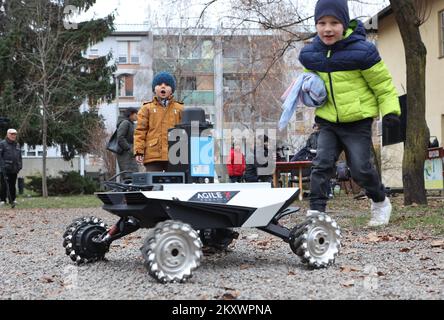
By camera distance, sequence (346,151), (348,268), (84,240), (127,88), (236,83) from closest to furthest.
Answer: (348,268)
(84,240)
(346,151)
(236,83)
(127,88)

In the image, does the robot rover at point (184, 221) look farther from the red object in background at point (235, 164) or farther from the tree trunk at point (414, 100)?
the red object in background at point (235, 164)

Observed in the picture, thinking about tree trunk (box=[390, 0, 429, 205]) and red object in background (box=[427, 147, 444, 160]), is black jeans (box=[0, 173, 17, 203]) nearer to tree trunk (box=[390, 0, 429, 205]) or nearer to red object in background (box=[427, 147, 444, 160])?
tree trunk (box=[390, 0, 429, 205])

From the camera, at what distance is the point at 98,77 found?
31.4m

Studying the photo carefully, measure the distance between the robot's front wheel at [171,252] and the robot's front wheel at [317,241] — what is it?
2.79 ft

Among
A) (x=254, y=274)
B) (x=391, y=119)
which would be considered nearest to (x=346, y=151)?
(x=391, y=119)

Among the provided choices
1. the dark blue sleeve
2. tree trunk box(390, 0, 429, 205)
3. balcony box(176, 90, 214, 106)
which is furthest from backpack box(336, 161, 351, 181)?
balcony box(176, 90, 214, 106)

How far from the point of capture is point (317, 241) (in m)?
4.72

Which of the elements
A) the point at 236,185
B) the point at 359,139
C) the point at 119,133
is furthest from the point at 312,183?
the point at 119,133

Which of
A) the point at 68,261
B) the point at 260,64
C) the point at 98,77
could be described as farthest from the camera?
the point at 260,64

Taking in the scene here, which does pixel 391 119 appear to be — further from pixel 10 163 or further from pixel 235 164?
pixel 235 164

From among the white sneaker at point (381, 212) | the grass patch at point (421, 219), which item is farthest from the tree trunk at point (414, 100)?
the white sneaker at point (381, 212)

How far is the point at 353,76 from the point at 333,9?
702 mm
